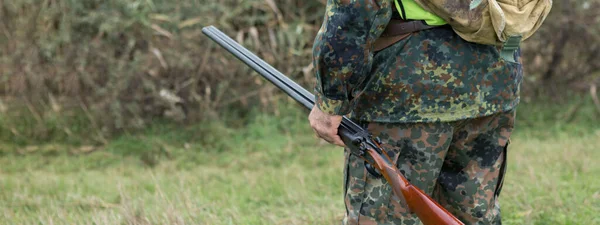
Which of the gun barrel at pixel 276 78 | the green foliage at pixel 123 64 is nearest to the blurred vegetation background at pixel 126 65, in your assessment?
the green foliage at pixel 123 64

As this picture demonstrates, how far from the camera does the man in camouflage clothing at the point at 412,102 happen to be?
199cm

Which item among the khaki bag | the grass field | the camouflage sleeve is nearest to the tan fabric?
the khaki bag

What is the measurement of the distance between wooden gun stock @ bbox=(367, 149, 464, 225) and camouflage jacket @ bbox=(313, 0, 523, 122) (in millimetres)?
146

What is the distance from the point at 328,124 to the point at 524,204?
78.8 inches

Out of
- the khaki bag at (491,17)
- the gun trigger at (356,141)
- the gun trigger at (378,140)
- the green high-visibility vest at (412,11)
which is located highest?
the green high-visibility vest at (412,11)

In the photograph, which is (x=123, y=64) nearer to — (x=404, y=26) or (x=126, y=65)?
(x=126, y=65)

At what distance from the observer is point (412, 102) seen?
2066 millimetres

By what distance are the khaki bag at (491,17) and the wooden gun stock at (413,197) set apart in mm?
462

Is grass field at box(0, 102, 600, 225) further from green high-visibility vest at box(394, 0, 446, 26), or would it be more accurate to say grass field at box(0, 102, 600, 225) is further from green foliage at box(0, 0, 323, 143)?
green high-visibility vest at box(394, 0, 446, 26)

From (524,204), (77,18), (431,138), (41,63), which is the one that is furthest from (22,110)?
(431,138)

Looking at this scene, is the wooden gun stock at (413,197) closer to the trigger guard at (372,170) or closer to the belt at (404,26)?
the trigger guard at (372,170)

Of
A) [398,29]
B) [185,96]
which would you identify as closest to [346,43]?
[398,29]

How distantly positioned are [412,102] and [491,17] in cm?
35

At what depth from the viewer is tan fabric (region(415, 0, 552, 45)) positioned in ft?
6.48
